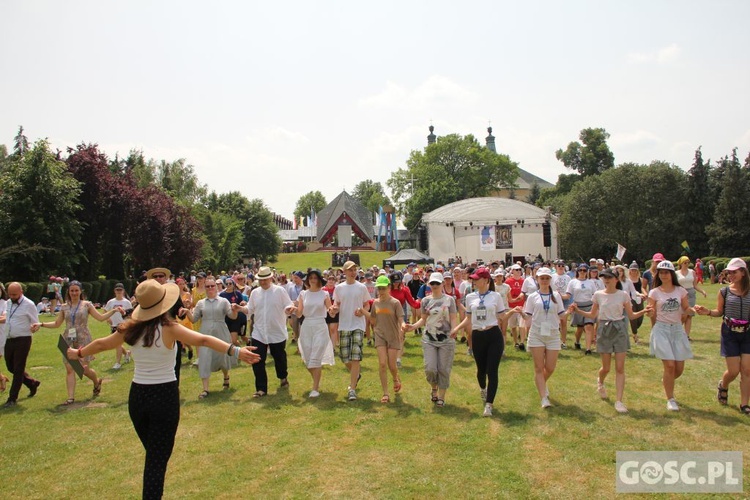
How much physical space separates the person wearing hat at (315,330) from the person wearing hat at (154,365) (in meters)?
4.19

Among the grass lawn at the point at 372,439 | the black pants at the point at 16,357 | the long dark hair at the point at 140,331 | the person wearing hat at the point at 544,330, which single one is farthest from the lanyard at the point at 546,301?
the black pants at the point at 16,357

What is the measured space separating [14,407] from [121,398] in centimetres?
145

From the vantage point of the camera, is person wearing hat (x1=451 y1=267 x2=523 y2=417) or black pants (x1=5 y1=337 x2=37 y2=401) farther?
black pants (x1=5 y1=337 x2=37 y2=401)

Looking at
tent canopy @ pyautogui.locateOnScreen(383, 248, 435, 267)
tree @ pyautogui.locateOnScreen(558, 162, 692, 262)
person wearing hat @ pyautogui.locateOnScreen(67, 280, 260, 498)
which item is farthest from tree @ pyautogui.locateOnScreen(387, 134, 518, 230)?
person wearing hat @ pyautogui.locateOnScreen(67, 280, 260, 498)

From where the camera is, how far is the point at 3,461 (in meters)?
6.09

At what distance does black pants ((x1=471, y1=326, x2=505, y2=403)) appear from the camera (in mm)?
7270

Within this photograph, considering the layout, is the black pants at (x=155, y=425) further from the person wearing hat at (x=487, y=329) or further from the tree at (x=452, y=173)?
the tree at (x=452, y=173)

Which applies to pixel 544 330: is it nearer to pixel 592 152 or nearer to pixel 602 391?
pixel 602 391

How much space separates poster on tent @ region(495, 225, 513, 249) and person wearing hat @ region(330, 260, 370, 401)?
34.3 meters

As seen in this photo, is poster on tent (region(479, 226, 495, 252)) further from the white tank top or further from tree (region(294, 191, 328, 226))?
tree (region(294, 191, 328, 226))

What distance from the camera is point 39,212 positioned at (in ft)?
89.0

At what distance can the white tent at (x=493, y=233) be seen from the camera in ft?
135

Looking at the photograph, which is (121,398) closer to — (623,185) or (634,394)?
(634,394)

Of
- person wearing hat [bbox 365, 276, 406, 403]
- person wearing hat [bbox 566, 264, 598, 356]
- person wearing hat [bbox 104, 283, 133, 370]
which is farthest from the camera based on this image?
person wearing hat [bbox 566, 264, 598, 356]
